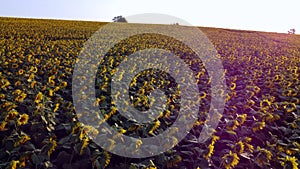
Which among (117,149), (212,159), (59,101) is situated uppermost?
(59,101)

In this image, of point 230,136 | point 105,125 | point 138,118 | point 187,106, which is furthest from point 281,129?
point 105,125

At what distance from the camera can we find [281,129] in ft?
12.0

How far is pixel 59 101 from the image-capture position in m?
3.61

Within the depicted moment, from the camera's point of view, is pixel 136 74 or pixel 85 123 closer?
pixel 85 123

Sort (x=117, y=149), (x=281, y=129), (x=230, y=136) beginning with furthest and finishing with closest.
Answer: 1. (x=281, y=129)
2. (x=230, y=136)
3. (x=117, y=149)

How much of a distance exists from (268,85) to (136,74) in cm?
259

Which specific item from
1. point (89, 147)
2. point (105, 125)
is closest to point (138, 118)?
point (105, 125)

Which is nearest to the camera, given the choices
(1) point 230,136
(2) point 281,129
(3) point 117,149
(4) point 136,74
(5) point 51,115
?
(3) point 117,149

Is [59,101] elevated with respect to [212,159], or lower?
elevated

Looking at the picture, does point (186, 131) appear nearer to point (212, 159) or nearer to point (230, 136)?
point (212, 159)

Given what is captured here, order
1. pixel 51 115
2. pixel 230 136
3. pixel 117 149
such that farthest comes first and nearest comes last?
1. pixel 230 136
2. pixel 51 115
3. pixel 117 149

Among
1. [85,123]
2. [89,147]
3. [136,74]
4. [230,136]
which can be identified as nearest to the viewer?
[89,147]

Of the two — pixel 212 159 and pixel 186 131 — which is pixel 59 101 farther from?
pixel 212 159

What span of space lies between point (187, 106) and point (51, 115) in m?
1.68
